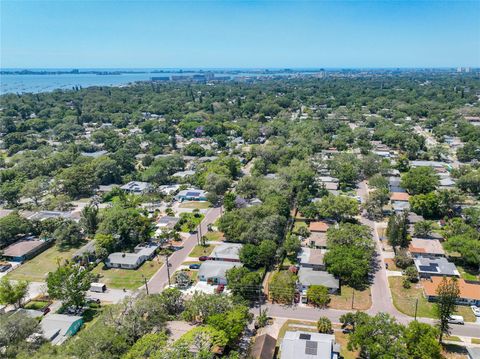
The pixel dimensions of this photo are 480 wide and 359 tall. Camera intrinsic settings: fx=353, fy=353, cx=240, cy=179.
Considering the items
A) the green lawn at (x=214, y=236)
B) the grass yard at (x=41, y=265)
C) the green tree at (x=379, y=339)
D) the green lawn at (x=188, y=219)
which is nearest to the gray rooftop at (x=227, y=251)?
the green lawn at (x=214, y=236)

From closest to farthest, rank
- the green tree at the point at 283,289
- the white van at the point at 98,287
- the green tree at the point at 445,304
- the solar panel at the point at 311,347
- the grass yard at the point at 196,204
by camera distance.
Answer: the solar panel at the point at 311,347, the green tree at the point at 445,304, the green tree at the point at 283,289, the white van at the point at 98,287, the grass yard at the point at 196,204

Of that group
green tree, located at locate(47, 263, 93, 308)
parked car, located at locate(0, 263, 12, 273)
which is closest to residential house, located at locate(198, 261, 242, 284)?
green tree, located at locate(47, 263, 93, 308)

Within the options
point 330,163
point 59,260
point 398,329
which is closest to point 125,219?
point 59,260

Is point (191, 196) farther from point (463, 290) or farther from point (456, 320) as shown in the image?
point (456, 320)

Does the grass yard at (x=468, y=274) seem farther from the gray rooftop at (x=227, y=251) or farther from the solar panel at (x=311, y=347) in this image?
the gray rooftop at (x=227, y=251)

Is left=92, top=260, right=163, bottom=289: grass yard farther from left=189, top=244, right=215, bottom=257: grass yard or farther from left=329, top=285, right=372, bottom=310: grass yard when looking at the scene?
left=329, top=285, right=372, bottom=310: grass yard

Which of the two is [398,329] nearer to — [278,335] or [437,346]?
[437,346]
